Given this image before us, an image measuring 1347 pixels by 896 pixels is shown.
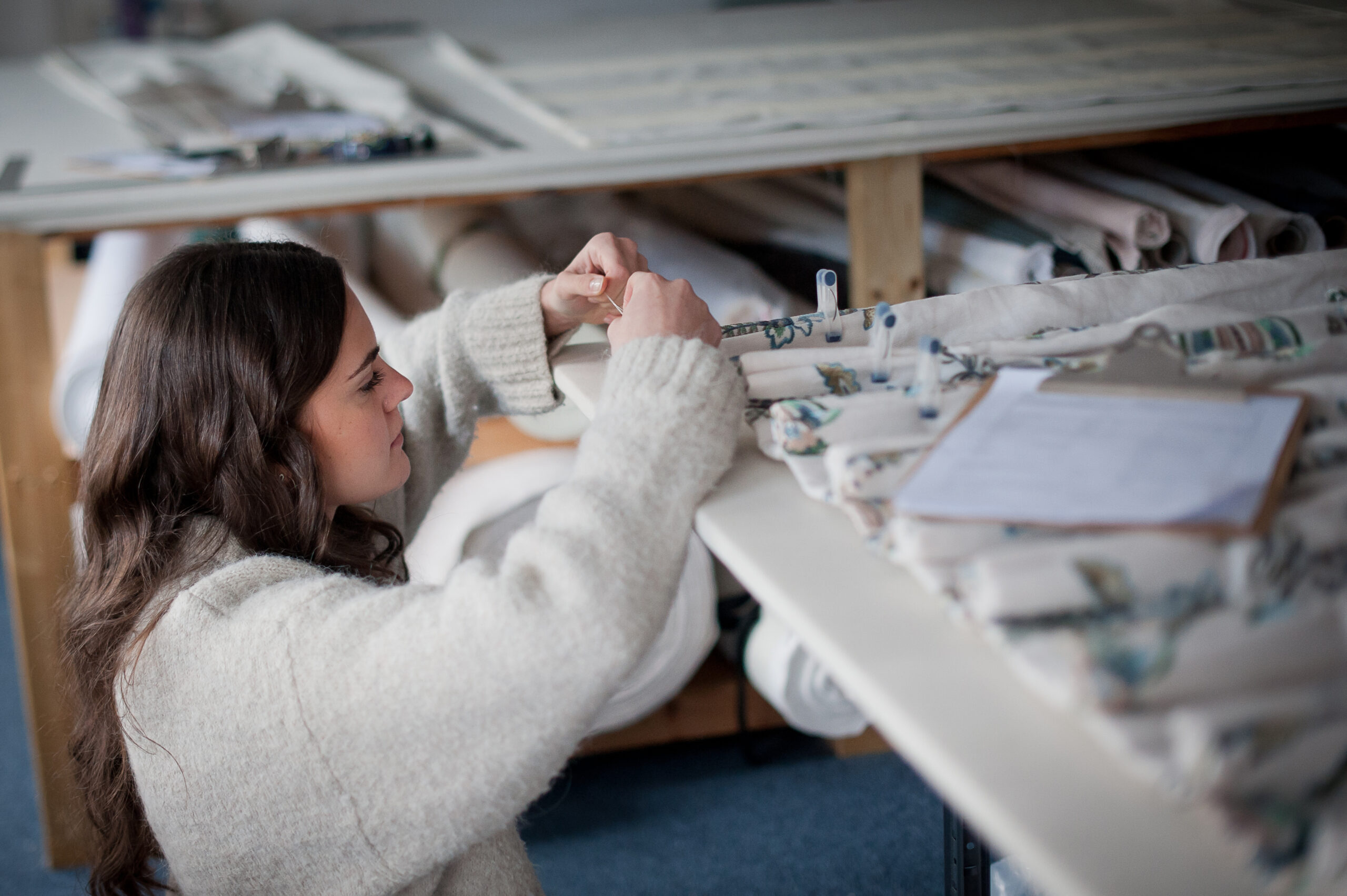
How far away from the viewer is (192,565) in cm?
76

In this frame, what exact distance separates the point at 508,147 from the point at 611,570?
3.08 ft

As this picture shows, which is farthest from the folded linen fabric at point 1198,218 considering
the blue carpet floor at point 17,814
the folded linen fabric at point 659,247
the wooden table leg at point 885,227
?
the blue carpet floor at point 17,814

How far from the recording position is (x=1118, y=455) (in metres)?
Answer: 0.53

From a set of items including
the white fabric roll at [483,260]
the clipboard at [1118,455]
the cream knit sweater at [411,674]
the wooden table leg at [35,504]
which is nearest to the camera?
the clipboard at [1118,455]

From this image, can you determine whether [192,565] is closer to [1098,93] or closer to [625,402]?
[625,402]

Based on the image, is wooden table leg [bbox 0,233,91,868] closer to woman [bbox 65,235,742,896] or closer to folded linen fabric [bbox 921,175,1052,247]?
woman [bbox 65,235,742,896]

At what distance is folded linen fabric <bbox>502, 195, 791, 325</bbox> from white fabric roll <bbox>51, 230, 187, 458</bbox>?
56 centimetres

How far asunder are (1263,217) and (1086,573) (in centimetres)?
116

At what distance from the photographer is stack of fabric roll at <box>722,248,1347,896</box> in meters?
0.37

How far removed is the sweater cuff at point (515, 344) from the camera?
0.92 metres

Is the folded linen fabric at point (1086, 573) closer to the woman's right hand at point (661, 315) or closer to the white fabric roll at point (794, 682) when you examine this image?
the woman's right hand at point (661, 315)

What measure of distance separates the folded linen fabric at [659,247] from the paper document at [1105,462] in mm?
827

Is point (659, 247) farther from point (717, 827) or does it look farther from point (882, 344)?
point (882, 344)

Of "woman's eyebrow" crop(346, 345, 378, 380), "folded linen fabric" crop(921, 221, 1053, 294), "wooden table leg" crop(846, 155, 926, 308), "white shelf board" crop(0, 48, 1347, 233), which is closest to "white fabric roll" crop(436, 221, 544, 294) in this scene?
"white shelf board" crop(0, 48, 1347, 233)
